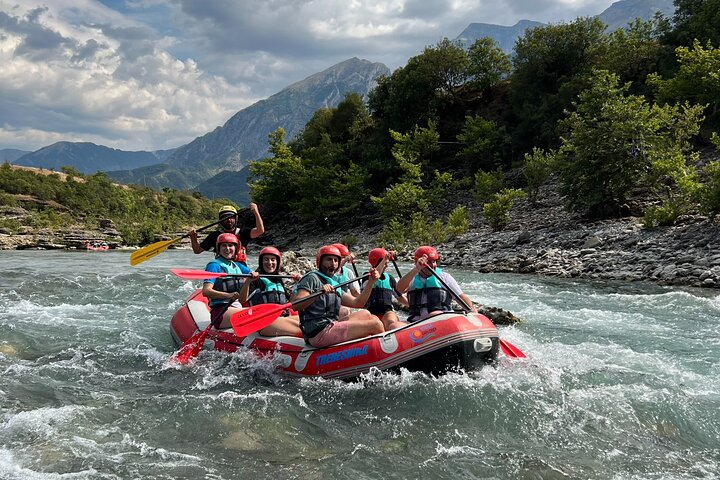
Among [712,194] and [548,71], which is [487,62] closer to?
[548,71]

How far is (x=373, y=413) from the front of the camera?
513 cm

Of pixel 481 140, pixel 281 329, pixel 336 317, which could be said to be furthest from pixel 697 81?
pixel 281 329

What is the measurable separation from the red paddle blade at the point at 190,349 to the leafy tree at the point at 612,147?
1469cm

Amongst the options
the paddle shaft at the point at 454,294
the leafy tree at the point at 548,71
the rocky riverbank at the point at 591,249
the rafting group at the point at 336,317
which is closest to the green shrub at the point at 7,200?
the rocky riverbank at the point at 591,249

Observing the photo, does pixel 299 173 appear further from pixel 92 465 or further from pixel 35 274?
pixel 92 465

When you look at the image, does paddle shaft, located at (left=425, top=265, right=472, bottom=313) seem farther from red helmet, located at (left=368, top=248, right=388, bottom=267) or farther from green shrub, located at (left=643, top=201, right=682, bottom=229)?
green shrub, located at (left=643, top=201, right=682, bottom=229)

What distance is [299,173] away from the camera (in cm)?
3772

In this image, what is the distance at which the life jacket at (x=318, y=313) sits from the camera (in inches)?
242

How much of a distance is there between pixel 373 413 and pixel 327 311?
5.02 ft

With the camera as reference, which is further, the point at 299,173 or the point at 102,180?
Result: the point at 102,180

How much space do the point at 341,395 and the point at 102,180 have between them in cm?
7393

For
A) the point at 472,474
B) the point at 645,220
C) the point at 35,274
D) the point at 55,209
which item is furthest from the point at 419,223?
the point at 55,209

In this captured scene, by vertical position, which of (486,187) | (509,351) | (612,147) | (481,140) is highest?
(481,140)

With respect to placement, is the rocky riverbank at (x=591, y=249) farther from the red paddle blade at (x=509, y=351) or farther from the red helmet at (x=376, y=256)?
the red helmet at (x=376, y=256)
